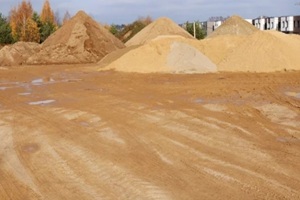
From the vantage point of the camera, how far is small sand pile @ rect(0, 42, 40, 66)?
3177 centimetres

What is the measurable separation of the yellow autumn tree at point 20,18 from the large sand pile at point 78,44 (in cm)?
1653

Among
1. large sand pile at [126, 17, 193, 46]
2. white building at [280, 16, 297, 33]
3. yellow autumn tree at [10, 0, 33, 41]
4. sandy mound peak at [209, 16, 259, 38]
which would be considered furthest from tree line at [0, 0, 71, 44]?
white building at [280, 16, 297, 33]

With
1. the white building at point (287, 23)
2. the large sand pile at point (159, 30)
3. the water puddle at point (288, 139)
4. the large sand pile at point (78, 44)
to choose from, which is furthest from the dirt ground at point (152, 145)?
the white building at point (287, 23)

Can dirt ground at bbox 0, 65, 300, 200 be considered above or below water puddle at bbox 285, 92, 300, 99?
above

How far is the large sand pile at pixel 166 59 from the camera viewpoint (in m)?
21.1

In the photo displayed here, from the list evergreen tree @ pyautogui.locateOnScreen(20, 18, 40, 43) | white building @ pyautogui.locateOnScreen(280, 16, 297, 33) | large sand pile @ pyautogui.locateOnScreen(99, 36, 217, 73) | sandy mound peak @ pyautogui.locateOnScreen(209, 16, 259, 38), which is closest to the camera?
large sand pile @ pyautogui.locateOnScreen(99, 36, 217, 73)

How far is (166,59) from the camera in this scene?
21953mm

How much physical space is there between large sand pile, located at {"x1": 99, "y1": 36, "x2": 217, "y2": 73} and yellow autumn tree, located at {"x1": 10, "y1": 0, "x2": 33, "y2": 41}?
97.4ft

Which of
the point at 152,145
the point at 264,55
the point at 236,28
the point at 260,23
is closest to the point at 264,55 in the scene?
the point at 264,55

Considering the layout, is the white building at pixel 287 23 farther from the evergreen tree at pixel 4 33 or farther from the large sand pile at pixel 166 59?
the large sand pile at pixel 166 59

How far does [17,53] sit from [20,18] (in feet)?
86.7

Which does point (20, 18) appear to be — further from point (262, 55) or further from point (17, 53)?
point (262, 55)

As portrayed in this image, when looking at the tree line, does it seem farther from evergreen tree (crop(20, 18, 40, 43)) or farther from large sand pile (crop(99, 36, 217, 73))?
large sand pile (crop(99, 36, 217, 73))

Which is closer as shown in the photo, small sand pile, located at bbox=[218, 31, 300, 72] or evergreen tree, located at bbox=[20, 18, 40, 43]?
small sand pile, located at bbox=[218, 31, 300, 72]
